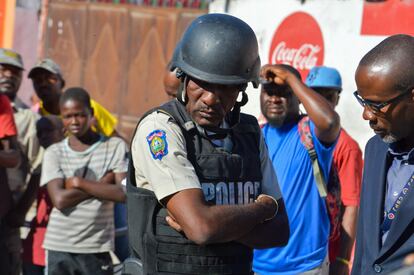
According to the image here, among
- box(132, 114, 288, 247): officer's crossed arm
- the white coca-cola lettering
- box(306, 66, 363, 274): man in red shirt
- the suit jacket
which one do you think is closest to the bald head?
the suit jacket

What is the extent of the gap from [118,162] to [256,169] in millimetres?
2493

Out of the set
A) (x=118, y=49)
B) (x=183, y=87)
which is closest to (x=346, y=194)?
(x=183, y=87)

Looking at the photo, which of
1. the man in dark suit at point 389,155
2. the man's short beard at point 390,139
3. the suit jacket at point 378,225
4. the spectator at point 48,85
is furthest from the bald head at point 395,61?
the spectator at point 48,85

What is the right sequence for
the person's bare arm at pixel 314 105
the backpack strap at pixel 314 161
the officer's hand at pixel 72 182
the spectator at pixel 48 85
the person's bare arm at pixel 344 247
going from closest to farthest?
1. the person's bare arm at pixel 314 105
2. the backpack strap at pixel 314 161
3. the person's bare arm at pixel 344 247
4. the officer's hand at pixel 72 182
5. the spectator at pixel 48 85

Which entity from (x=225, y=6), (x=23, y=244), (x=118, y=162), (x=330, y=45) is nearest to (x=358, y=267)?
(x=118, y=162)

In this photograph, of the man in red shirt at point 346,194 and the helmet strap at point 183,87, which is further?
the man in red shirt at point 346,194

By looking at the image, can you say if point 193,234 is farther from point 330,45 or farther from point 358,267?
point 330,45

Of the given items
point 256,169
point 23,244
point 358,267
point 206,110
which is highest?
point 206,110

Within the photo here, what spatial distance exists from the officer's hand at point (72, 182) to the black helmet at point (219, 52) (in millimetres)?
2382

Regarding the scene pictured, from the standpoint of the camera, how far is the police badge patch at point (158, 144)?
10.7 feet

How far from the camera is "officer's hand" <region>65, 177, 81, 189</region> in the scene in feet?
18.5

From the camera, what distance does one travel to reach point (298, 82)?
5.01 m

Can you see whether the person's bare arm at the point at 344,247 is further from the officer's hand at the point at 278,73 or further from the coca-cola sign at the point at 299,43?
the coca-cola sign at the point at 299,43

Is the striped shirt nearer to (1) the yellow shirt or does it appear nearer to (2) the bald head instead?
(1) the yellow shirt
